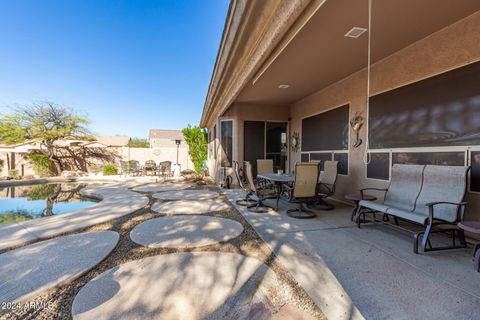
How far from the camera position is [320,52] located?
3807 millimetres

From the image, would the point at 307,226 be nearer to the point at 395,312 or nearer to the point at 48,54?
the point at 395,312

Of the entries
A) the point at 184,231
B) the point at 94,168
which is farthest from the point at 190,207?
the point at 94,168

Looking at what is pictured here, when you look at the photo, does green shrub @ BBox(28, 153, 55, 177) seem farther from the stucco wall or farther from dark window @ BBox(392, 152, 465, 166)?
dark window @ BBox(392, 152, 465, 166)

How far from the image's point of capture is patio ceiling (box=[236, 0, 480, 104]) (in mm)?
2658

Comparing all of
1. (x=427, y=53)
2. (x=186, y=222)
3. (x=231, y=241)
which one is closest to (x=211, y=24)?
(x=427, y=53)

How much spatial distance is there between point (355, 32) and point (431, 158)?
235cm

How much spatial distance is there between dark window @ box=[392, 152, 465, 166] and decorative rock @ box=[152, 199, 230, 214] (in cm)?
354

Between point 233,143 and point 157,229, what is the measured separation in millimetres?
5038

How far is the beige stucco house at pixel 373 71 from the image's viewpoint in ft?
9.28

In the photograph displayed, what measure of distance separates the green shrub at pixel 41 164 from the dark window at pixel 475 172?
15350mm

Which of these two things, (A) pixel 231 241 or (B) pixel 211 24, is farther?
(B) pixel 211 24

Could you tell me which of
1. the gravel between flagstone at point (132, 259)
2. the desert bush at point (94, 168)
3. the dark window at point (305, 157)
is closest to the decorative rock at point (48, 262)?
the gravel between flagstone at point (132, 259)

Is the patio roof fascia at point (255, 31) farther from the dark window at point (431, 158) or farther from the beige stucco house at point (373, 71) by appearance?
the dark window at point (431, 158)

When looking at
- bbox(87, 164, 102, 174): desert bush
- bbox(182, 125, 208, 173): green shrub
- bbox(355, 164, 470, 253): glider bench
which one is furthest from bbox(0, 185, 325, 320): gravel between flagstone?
bbox(87, 164, 102, 174): desert bush
